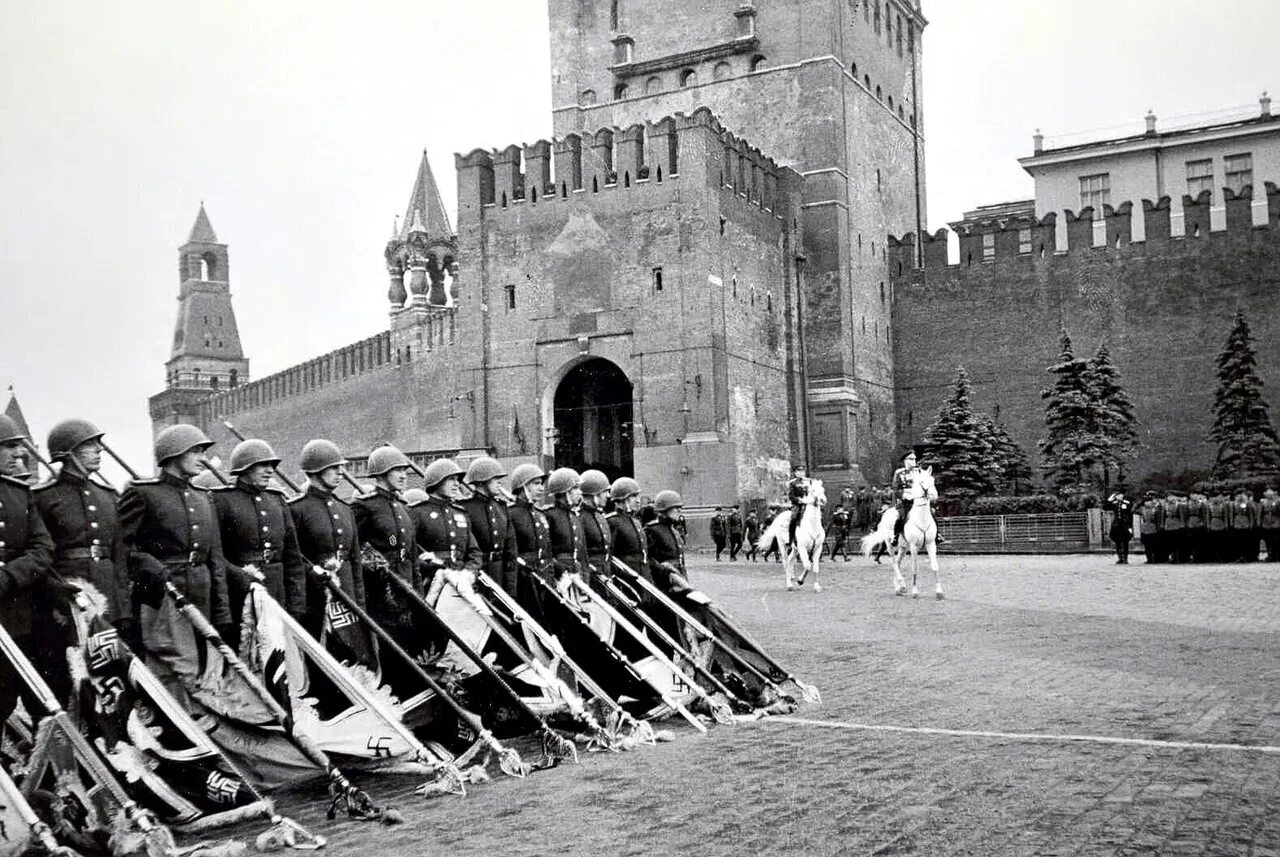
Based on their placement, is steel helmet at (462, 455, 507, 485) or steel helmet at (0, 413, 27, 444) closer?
steel helmet at (0, 413, 27, 444)

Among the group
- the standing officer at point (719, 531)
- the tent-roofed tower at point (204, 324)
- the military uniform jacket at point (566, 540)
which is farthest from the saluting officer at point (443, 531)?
the tent-roofed tower at point (204, 324)

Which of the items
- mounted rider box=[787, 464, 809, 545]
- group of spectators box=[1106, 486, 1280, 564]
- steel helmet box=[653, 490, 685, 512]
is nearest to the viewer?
steel helmet box=[653, 490, 685, 512]

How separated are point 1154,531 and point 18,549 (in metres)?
21.5

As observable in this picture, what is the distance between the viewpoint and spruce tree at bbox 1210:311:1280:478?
3484 centimetres

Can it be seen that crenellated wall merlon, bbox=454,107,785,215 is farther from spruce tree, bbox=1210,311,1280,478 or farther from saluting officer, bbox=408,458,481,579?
saluting officer, bbox=408,458,481,579

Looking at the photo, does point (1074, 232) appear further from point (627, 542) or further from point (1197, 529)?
point (627, 542)

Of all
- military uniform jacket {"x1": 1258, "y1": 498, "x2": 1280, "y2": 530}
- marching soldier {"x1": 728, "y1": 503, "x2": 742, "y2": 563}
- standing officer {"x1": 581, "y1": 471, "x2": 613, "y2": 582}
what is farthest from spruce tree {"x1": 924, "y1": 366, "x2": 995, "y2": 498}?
standing officer {"x1": 581, "y1": 471, "x2": 613, "y2": 582}

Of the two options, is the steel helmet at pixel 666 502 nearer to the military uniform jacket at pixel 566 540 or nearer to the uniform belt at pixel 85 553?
the military uniform jacket at pixel 566 540

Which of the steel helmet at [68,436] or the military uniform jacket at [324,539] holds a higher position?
the steel helmet at [68,436]

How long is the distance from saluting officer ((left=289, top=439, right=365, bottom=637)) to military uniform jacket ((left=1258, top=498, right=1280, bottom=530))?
1932 cm

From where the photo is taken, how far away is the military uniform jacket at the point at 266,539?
23.5ft

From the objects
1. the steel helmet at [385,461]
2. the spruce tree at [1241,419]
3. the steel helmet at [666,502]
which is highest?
the spruce tree at [1241,419]

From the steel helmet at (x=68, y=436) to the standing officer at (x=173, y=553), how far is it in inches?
13.8

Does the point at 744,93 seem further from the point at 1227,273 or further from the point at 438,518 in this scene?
the point at 438,518
